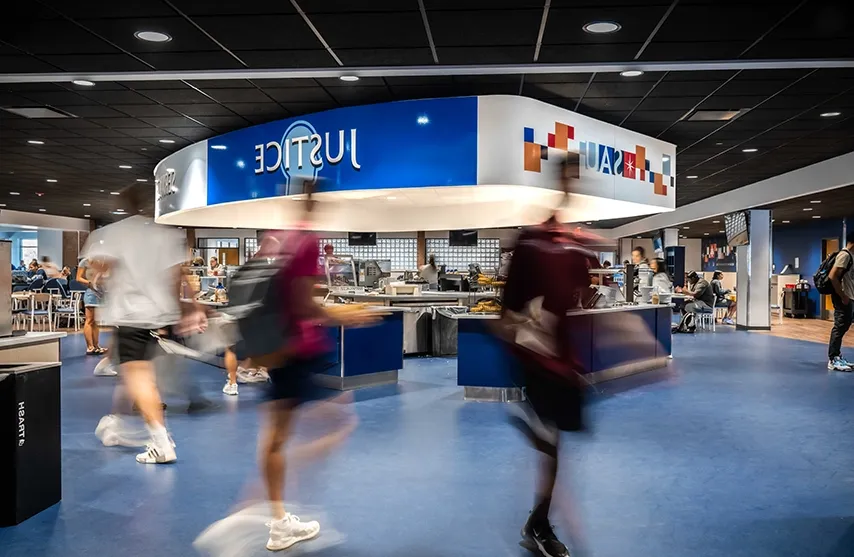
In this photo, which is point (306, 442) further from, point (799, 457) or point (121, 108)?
point (121, 108)

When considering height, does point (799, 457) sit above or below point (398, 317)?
below

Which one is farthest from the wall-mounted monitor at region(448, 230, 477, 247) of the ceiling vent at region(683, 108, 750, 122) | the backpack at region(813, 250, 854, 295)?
the backpack at region(813, 250, 854, 295)

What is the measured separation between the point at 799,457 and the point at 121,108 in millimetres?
7771

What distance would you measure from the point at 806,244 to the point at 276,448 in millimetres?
21978

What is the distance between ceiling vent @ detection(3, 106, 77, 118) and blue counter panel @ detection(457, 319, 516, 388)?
578cm

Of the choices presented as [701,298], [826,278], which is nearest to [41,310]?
[826,278]

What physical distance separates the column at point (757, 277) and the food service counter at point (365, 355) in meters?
10.5

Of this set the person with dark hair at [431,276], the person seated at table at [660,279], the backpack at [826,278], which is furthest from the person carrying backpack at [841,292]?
the person with dark hair at [431,276]

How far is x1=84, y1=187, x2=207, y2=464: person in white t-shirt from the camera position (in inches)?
148

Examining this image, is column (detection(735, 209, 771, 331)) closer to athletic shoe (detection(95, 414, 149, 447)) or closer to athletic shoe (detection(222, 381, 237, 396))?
athletic shoe (detection(222, 381, 237, 396))

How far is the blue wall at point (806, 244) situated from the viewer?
1880 centimetres

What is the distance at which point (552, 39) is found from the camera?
17.5 feet

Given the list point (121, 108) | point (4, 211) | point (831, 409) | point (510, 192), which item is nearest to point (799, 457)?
point (831, 409)

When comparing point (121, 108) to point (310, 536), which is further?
point (121, 108)
